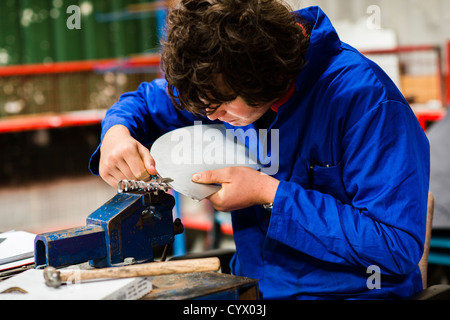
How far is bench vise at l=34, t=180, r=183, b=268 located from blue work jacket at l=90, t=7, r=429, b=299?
24cm

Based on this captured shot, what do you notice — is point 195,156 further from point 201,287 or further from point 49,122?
point 49,122

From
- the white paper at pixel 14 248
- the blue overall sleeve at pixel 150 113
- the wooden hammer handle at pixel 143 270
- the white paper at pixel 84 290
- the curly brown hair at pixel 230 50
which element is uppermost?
the curly brown hair at pixel 230 50

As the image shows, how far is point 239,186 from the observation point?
0.96 meters

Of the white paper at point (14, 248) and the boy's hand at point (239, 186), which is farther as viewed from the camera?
the white paper at point (14, 248)

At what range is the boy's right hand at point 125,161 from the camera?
112 centimetres

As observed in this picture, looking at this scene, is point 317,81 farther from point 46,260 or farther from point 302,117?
point 46,260

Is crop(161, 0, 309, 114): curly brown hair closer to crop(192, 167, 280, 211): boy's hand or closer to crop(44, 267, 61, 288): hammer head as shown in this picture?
crop(192, 167, 280, 211): boy's hand

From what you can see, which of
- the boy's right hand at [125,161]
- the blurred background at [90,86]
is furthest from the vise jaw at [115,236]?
the blurred background at [90,86]

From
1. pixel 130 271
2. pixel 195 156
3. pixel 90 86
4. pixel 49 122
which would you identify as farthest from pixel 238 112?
pixel 90 86

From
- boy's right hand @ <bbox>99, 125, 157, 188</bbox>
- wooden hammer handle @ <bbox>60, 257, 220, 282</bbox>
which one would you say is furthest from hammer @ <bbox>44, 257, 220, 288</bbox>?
boy's right hand @ <bbox>99, 125, 157, 188</bbox>

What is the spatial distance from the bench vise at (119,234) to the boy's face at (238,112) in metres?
0.20

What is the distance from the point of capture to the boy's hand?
959mm

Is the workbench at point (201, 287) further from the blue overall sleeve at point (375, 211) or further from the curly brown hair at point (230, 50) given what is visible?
the curly brown hair at point (230, 50)

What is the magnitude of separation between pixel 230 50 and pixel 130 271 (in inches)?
16.8
